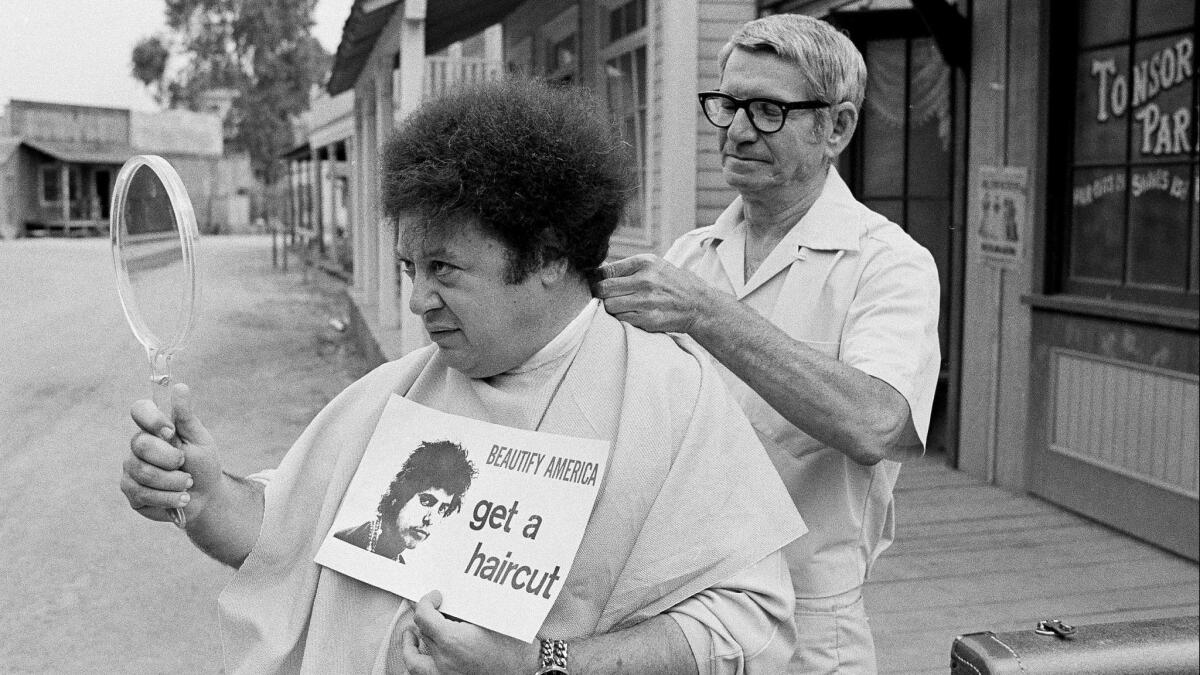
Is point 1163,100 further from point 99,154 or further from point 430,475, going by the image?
point 99,154

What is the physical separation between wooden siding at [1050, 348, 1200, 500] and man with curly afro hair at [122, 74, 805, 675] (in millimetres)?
3866

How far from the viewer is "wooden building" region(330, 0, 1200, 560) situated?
16.4 ft

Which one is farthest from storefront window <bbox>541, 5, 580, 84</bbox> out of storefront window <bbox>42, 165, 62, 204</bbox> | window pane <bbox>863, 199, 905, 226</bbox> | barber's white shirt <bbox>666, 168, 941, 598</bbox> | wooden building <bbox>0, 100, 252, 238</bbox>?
storefront window <bbox>42, 165, 62, 204</bbox>

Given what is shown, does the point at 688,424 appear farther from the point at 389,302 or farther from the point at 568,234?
the point at 389,302

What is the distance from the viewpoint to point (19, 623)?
4.46m

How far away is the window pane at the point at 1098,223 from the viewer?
210 inches

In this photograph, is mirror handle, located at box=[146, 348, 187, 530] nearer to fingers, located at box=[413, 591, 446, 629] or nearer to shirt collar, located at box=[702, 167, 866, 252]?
fingers, located at box=[413, 591, 446, 629]

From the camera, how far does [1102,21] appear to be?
17.6 ft

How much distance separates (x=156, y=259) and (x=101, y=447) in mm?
6582

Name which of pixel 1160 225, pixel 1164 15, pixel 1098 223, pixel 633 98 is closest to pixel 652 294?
pixel 1160 225

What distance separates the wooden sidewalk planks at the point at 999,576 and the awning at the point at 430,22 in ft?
16.8

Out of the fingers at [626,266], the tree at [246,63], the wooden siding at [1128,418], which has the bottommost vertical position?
the wooden siding at [1128,418]

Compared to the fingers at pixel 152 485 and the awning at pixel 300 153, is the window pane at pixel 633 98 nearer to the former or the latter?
the fingers at pixel 152 485

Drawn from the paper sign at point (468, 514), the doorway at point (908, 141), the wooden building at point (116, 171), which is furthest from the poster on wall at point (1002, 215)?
the wooden building at point (116, 171)
